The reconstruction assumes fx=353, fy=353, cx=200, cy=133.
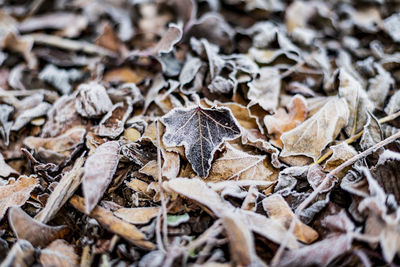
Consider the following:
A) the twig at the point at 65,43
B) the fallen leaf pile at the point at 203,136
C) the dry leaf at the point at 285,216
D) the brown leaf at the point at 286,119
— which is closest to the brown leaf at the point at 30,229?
the fallen leaf pile at the point at 203,136

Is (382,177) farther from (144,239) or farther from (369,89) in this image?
(144,239)

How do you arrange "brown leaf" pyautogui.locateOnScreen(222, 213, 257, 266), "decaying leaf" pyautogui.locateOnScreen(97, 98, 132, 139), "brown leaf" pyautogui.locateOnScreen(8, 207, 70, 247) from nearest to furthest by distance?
"brown leaf" pyautogui.locateOnScreen(222, 213, 257, 266) → "brown leaf" pyautogui.locateOnScreen(8, 207, 70, 247) → "decaying leaf" pyautogui.locateOnScreen(97, 98, 132, 139)

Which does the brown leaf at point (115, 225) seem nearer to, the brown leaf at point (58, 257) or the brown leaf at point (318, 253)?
the brown leaf at point (58, 257)

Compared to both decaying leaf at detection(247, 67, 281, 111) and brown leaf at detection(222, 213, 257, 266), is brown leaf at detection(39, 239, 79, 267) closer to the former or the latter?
brown leaf at detection(222, 213, 257, 266)

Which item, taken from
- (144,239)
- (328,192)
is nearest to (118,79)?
(144,239)

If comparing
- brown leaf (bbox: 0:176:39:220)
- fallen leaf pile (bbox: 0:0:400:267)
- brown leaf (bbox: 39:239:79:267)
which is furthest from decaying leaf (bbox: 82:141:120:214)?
brown leaf (bbox: 0:176:39:220)
